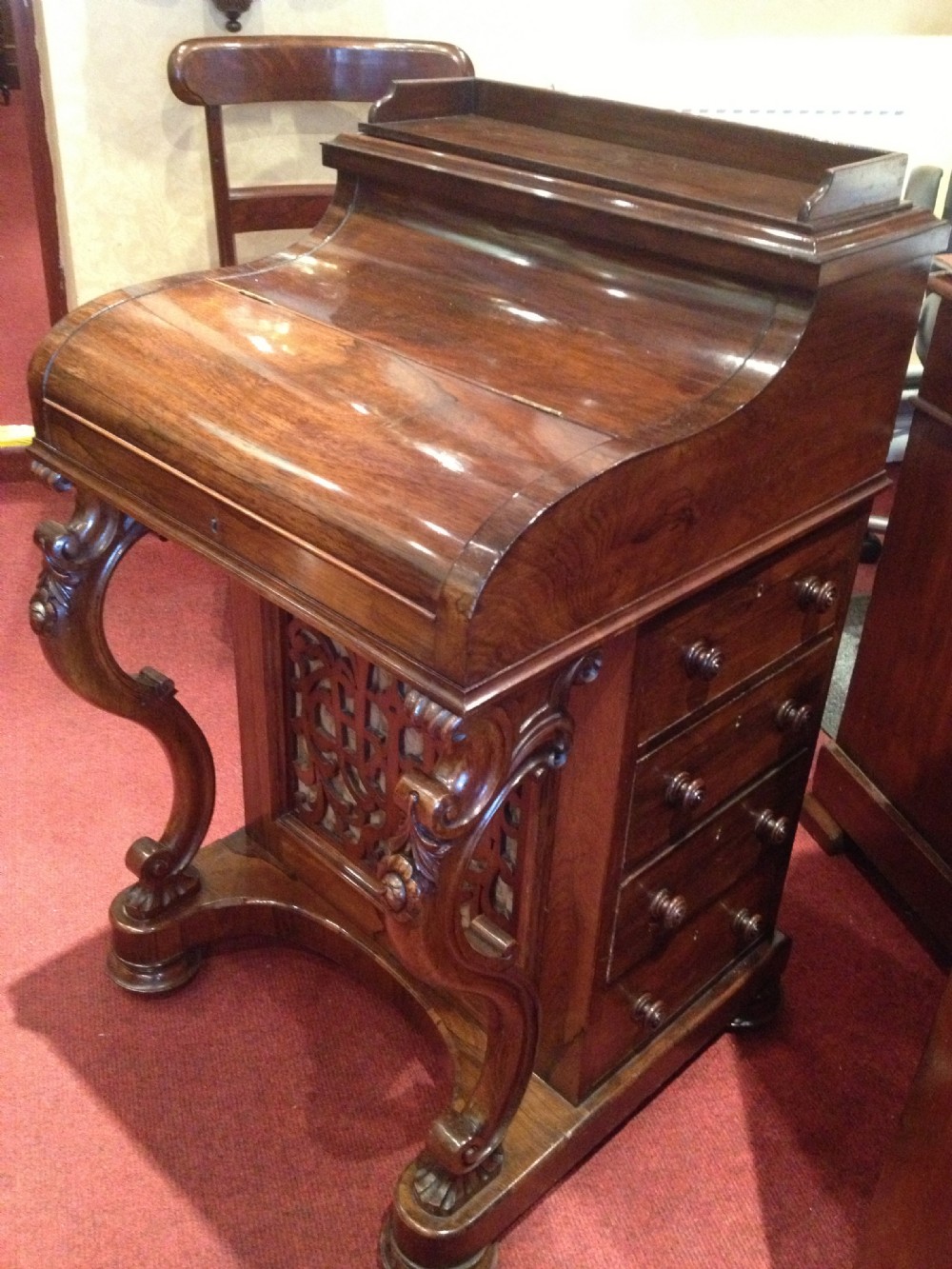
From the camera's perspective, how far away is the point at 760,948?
1684 millimetres

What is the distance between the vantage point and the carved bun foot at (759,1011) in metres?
1.71

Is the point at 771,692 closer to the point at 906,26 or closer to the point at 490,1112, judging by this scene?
the point at 490,1112

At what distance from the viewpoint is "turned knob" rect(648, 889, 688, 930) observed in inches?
54.4

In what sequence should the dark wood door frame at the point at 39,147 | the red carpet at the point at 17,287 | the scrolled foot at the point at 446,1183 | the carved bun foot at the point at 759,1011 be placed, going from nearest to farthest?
the scrolled foot at the point at 446,1183
the carved bun foot at the point at 759,1011
the dark wood door frame at the point at 39,147
the red carpet at the point at 17,287

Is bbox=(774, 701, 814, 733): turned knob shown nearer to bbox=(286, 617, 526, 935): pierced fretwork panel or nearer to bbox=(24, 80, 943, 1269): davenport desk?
bbox=(24, 80, 943, 1269): davenport desk

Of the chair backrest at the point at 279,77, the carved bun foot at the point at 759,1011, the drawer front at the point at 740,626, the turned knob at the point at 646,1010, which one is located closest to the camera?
the drawer front at the point at 740,626

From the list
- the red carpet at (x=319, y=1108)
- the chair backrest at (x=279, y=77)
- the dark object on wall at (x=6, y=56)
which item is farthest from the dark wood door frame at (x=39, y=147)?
the dark object on wall at (x=6, y=56)

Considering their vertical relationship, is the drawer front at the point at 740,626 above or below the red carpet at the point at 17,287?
above

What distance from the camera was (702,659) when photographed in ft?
4.02

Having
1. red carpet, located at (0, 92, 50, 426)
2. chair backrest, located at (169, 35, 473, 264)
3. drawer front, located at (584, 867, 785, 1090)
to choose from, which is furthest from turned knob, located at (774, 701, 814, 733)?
red carpet, located at (0, 92, 50, 426)

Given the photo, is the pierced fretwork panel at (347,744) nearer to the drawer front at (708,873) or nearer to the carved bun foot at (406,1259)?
the drawer front at (708,873)

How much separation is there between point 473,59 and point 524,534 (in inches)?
79.5

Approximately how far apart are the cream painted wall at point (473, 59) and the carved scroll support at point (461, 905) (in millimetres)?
1828

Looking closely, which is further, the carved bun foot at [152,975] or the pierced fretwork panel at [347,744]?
the carved bun foot at [152,975]
